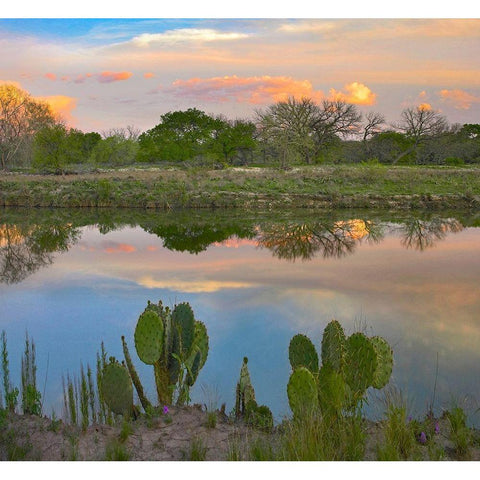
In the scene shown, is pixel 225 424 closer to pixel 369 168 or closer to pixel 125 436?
pixel 125 436

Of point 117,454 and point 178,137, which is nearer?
point 117,454

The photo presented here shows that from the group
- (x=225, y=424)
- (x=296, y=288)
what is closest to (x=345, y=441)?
(x=225, y=424)

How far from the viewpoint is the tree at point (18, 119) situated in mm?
49500

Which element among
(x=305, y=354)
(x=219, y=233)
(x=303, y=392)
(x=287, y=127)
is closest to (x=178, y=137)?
(x=287, y=127)

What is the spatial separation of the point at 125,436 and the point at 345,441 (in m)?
2.03

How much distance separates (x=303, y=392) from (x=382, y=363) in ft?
3.39

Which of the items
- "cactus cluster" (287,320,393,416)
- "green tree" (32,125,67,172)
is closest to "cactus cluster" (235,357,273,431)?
"cactus cluster" (287,320,393,416)

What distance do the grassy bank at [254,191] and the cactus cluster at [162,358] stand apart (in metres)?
23.3

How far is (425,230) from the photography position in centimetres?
2114

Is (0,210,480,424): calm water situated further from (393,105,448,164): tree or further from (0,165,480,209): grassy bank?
(393,105,448,164): tree

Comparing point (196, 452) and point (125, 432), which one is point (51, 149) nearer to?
point (125, 432)

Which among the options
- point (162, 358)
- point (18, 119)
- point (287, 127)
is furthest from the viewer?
point (18, 119)

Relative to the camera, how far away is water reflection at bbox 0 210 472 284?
16578 millimetres

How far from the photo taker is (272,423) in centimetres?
546
